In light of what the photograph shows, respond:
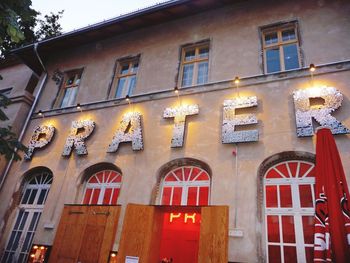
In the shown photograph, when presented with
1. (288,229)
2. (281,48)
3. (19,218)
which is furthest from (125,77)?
(288,229)

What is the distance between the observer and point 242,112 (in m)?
7.37

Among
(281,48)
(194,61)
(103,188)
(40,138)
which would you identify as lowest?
(103,188)

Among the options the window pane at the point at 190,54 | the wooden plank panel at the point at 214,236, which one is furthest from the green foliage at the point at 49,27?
the wooden plank panel at the point at 214,236

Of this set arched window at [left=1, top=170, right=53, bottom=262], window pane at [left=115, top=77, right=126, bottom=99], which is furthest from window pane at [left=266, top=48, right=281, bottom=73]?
arched window at [left=1, top=170, right=53, bottom=262]

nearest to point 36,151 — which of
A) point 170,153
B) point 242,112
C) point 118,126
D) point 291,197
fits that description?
point 118,126

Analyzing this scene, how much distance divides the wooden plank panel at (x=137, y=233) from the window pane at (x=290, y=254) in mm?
2767

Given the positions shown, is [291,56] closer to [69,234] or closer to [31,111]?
[69,234]

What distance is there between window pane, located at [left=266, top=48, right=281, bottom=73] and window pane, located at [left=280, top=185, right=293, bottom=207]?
3.39m

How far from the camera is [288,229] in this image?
587cm

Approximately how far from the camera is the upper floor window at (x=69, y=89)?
35.7 ft

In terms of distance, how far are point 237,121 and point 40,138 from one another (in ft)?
22.1

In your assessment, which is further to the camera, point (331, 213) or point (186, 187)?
point (186, 187)

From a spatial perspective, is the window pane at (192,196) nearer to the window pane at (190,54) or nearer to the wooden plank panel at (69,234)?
the wooden plank panel at (69,234)

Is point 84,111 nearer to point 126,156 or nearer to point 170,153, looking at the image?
point 126,156
